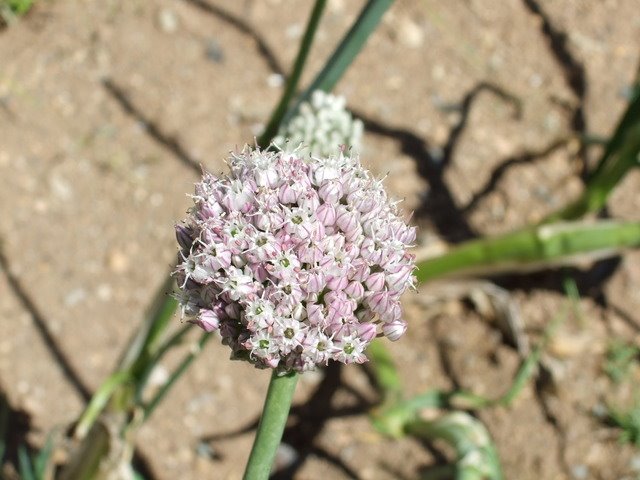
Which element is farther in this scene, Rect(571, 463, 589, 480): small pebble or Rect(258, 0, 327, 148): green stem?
Rect(571, 463, 589, 480): small pebble

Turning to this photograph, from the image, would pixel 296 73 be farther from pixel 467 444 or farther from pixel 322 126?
pixel 467 444

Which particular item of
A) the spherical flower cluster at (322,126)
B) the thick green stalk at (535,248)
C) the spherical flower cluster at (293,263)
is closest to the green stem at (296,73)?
the spherical flower cluster at (322,126)

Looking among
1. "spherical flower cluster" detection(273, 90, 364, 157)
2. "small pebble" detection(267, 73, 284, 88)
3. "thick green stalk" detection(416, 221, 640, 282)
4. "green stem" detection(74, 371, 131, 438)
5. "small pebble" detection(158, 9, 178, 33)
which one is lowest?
"green stem" detection(74, 371, 131, 438)

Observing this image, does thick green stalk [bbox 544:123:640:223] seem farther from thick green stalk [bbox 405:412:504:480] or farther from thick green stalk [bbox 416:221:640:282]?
thick green stalk [bbox 405:412:504:480]

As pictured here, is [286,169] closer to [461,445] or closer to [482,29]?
[461,445]

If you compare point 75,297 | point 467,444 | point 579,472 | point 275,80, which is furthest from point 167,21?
point 579,472

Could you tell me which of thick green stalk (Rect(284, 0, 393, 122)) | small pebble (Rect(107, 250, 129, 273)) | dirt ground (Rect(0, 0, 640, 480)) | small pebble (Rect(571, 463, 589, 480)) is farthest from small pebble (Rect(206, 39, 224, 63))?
small pebble (Rect(571, 463, 589, 480))
